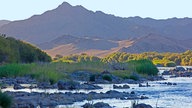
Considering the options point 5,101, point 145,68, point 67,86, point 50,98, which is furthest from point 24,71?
point 5,101

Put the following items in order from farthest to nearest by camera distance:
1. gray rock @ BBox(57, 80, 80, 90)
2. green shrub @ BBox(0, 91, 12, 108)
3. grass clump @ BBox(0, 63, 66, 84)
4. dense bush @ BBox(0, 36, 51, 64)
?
dense bush @ BBox(0, 36, 51, 64) < grass clump @ BBox(0, 63, 66, 84) < gray rock @ BBox(57, 80, 80, 90) < green shrub @ BBox(0, 91, 12, 108)

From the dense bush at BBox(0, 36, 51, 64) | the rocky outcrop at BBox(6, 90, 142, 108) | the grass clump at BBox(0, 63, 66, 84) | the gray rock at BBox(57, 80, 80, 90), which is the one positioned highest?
the dense bush at BBox(0, 36, 51, 64)

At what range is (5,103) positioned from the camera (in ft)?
81.3

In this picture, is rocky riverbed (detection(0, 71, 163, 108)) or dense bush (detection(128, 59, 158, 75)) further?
dense bush (detection(128, 59, 158, 75))

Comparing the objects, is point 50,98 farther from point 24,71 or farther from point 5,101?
point 24,71

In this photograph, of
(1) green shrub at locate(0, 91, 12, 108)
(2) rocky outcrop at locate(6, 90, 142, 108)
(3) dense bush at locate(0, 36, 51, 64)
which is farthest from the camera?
(3) dense bush at locate(0, 36, 51, 64)

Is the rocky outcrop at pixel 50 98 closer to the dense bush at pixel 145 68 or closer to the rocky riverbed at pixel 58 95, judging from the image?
the rocky riverbed at pixel 58 95

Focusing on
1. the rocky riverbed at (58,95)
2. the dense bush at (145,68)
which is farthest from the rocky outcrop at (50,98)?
the dense bush at (145,68)

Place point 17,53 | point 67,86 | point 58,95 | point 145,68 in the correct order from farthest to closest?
point 17,53
point 145,68
point 67,86
point 58,95

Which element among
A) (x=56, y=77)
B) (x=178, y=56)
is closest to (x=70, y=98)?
(x=56, y=77)

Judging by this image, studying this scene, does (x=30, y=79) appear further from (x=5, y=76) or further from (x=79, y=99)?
(x=79, y=99)

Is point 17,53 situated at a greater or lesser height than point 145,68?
greater

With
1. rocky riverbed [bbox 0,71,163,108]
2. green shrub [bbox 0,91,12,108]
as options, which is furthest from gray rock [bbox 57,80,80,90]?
green shrub [bbox 0,91,12,108]

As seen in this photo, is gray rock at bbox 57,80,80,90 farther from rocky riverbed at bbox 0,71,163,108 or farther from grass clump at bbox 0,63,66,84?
grass clump at bbox 0,63,66,84
